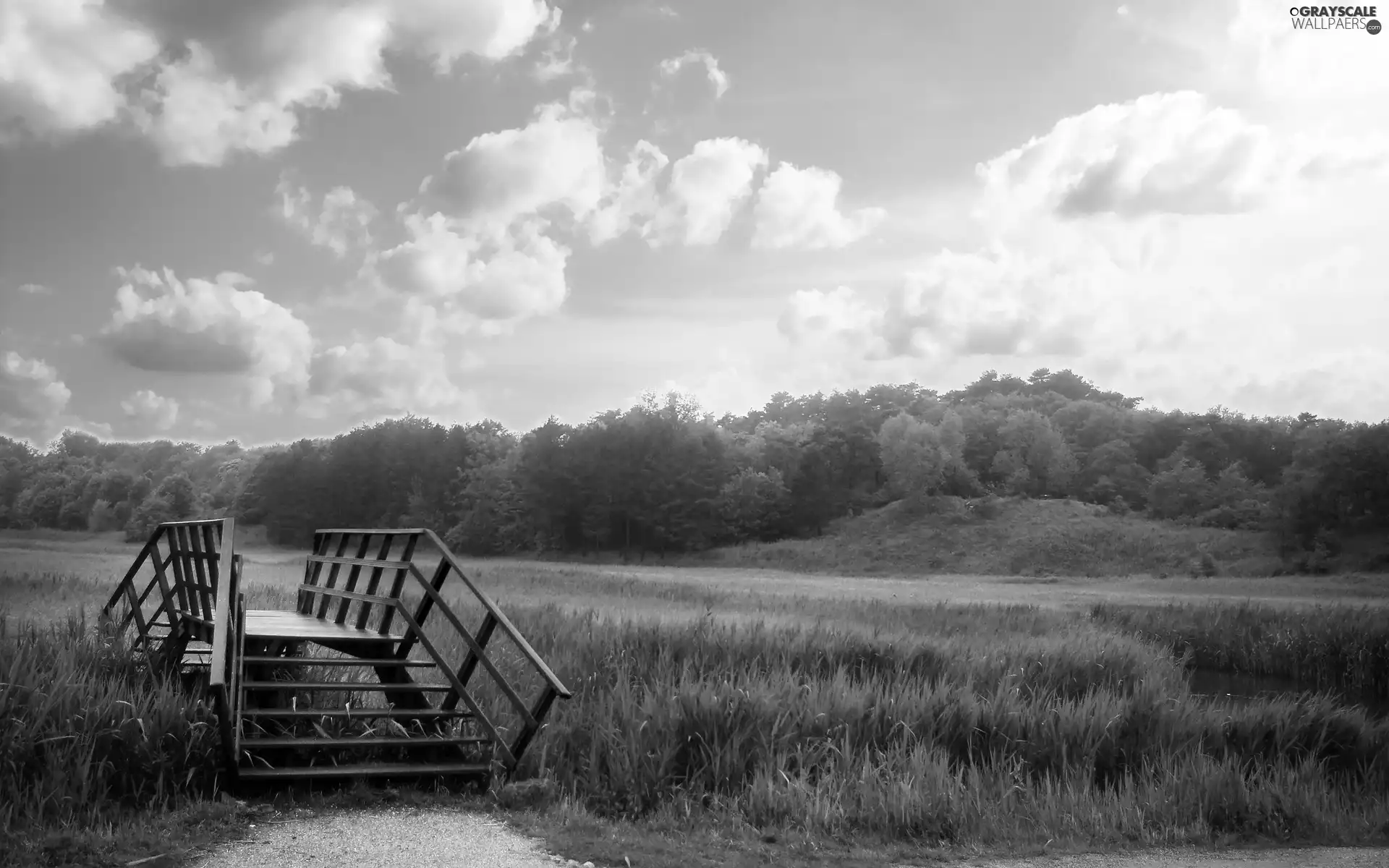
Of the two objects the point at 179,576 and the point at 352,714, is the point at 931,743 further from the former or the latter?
the point at 179,576

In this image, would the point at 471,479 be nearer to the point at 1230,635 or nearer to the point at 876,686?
the point at 1230,635

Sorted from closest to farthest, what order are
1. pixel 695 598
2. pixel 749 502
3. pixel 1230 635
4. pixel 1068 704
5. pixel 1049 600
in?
pixel 1068 704
pixel 1230 635
pixel 695 598
pixel 1049 600
pixel 749 502

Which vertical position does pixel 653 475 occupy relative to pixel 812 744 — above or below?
above

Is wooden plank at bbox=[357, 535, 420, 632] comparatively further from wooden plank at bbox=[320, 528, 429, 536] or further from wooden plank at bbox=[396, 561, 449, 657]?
wooden plank at bbox=[396, 561, 449, 657]

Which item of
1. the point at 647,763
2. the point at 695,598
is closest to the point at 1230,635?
the point at 695,598

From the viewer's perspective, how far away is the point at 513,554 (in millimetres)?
69625

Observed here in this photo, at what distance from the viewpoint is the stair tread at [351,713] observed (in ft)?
28.8

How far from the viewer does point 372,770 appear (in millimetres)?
8484

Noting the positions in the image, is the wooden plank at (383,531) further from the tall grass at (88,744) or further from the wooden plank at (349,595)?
the tall grass at (88,744)

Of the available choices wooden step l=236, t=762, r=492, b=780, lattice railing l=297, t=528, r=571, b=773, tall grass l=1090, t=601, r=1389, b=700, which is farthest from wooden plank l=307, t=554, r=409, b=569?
tall grass l=1090, t=601, r=1389, b=700

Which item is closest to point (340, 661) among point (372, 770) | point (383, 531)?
point (383, 531)

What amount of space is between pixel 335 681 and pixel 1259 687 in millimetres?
19876

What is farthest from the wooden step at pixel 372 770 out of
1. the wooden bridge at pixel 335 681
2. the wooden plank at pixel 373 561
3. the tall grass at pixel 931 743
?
the wooden plank at pixel 373 561

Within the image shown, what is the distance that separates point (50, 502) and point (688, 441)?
39.6 m
